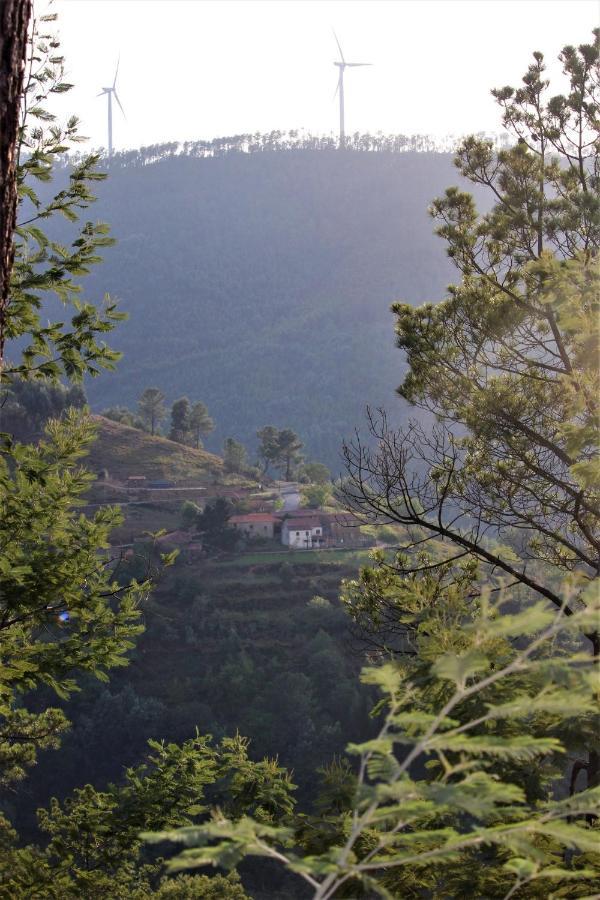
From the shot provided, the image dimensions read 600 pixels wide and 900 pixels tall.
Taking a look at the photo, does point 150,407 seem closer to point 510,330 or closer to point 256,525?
point 256,525

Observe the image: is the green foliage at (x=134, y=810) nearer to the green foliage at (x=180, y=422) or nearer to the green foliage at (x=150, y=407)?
the green foliage at (x=180, y=422)

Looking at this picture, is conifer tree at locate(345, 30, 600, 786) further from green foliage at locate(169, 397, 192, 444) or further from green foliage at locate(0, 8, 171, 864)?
green foliage at locate(169, 397, 192, 444)

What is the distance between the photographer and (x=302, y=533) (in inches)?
2395

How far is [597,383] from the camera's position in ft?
17.0

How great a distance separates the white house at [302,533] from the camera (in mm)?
60434

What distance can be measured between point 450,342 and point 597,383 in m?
3.67

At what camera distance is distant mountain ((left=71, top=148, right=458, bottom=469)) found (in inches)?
5605

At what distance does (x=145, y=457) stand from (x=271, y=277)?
108574 millimetres

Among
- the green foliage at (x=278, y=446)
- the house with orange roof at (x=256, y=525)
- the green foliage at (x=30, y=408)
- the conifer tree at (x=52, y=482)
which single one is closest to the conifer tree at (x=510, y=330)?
the conifer tree at (x=52, y=482)

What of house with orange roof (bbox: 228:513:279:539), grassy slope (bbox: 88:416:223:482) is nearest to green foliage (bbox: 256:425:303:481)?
grassy slope (bbox: 88:416:223:482)

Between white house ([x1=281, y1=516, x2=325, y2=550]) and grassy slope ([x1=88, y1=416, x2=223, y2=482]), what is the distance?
10.7m

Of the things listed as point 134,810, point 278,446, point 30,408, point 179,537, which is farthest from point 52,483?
point 278,446

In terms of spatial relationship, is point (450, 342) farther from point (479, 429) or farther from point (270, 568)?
point (270, 568)

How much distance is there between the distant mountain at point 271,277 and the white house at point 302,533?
186 feet
